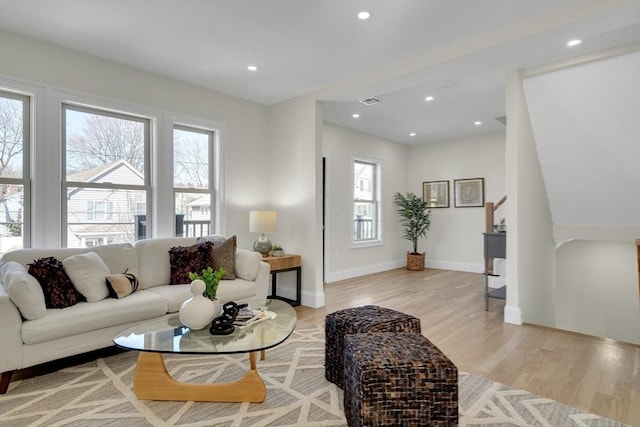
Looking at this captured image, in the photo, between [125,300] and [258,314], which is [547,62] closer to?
[258,314]

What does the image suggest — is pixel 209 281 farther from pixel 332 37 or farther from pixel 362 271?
pixel 362 271

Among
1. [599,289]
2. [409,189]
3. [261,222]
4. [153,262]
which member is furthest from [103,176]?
[599,289]

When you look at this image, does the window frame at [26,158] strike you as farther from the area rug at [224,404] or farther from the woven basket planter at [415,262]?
the woven basket planter at [415,262]

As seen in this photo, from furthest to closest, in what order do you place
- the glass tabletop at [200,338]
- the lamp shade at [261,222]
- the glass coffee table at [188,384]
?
the lamp shade at [261,222] < the glass coffee table at [188,384] < the glass tabletop at [200,338]

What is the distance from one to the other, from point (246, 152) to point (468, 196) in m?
4.59

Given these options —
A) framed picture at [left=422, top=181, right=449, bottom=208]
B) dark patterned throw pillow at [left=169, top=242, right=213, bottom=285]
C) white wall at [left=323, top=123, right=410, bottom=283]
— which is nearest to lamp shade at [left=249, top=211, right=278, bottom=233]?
dark patterned throw pillow at [left=169, top=242, right=213, bottom=285]

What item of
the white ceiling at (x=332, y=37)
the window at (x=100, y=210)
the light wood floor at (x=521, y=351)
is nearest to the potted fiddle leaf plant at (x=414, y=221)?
the light wood floor at (x=521, y=351)

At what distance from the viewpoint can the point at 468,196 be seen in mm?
6938

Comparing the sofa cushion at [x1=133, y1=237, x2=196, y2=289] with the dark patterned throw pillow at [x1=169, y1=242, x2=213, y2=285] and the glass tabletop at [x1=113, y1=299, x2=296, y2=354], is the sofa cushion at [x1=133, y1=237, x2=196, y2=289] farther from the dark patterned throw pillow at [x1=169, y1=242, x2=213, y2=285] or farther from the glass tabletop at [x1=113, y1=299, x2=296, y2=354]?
the glass tabletop at [x1=113, y1=299, x2=296, y2=354]

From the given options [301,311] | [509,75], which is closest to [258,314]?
[301,311]

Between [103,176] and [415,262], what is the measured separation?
5649 millimetres

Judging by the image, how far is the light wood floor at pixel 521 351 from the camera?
2.28m

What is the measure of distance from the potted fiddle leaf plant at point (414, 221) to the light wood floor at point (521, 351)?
1.97 metres

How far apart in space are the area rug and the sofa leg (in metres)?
0.05
